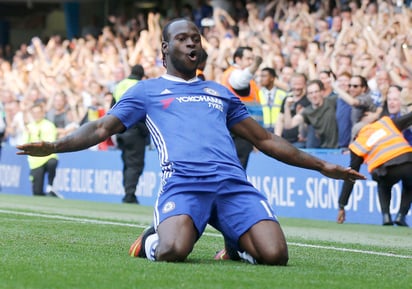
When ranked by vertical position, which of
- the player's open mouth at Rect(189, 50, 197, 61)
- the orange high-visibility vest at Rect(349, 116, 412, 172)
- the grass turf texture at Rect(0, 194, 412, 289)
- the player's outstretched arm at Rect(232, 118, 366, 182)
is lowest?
the grass turf texture at Rect(0, 194, 412, 289)

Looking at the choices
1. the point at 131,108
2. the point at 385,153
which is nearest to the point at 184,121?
the point at 131,108

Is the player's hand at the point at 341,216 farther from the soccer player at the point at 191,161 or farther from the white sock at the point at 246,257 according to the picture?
the white sock at the point at 246,257

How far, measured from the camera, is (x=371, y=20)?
805 inches

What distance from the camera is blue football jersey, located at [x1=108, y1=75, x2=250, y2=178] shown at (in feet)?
27.9

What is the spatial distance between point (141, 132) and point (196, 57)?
1085cm

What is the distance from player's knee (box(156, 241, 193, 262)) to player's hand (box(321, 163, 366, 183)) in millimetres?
1223

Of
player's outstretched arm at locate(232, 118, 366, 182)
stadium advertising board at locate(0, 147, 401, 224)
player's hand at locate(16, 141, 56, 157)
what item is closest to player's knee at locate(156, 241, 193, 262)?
player's hand at locate(16, 141, 56, 157)

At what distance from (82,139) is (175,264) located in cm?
115

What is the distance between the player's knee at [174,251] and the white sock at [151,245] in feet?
0.52

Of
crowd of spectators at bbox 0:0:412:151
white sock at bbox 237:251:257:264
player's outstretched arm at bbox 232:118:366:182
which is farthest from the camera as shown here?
crowd of spectators at bbox 0:0:412:151

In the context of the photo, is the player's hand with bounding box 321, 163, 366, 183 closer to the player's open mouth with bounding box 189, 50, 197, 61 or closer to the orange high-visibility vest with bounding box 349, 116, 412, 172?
the player's open mouth with bounding box 189, 50, 197, 61

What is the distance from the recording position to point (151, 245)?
8375 mm

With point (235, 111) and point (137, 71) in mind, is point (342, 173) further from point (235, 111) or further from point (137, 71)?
point (137, 71)

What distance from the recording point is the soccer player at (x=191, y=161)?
8.27 meters
